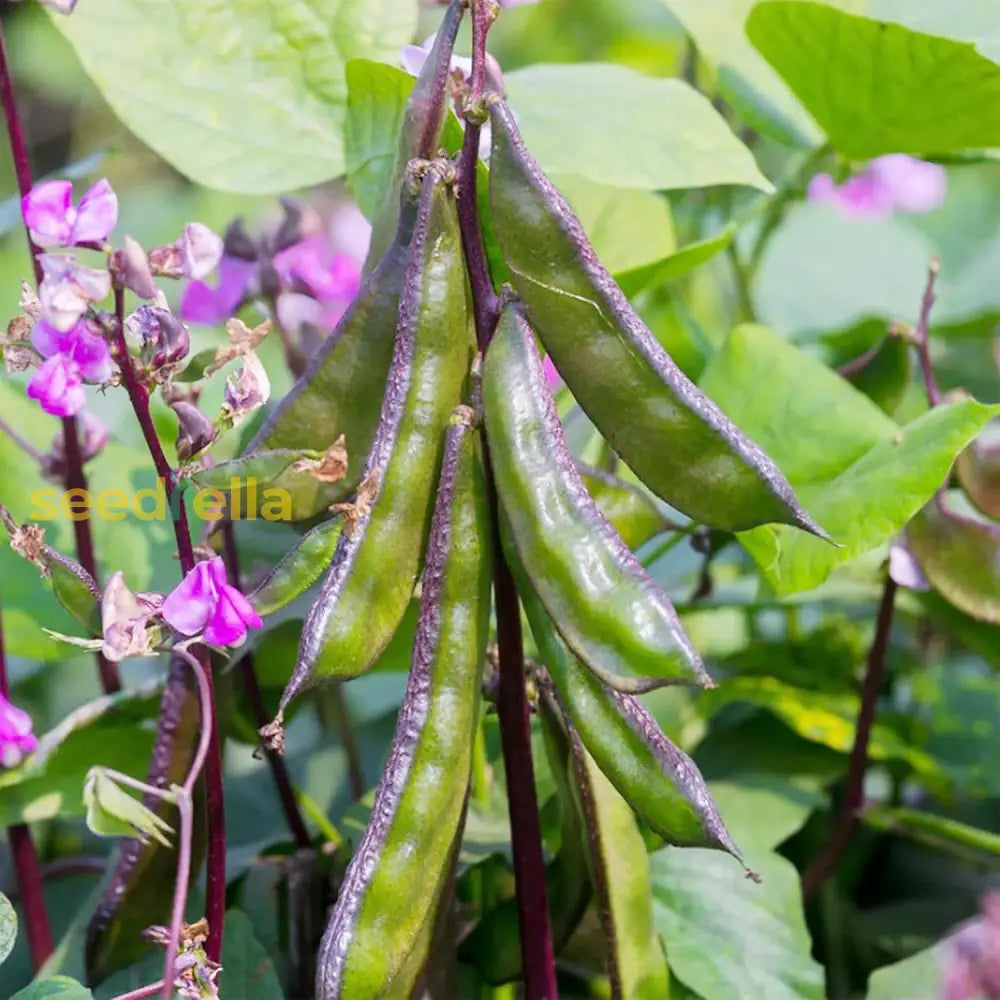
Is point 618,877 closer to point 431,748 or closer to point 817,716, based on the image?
point 431,748

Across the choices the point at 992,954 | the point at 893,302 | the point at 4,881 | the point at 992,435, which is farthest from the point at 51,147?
the point at 992,954

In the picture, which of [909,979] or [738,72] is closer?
[909,979]

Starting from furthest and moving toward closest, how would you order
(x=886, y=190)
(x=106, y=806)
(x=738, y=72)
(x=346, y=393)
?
(x=886, y=190)
(x=738, y=72)
(x=346, y=393)
(x=106, y=806)

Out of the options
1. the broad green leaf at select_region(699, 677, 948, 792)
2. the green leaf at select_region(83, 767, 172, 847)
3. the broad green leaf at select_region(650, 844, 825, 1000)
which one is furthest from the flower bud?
the broad green leaf at select_region(699, 677, 948, 792)

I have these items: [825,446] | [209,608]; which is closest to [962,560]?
[825,446]

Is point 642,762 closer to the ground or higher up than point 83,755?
higher up

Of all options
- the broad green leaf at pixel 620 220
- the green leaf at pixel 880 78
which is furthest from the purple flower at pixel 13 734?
the green leaf at pixel 880 78
